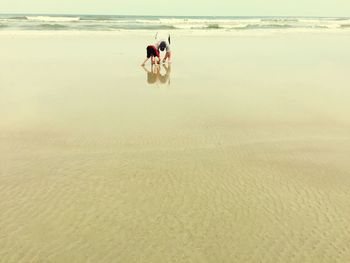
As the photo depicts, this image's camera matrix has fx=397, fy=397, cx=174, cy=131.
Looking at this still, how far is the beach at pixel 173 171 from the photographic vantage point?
10.9 ft

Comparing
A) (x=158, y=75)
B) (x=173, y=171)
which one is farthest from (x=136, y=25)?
(x=173, y=171)

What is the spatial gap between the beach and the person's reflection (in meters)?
0.47

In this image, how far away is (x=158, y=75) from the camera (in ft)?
35.8

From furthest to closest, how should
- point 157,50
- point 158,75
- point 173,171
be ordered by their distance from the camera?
point 157,50 < point 158,75 < point 173,171

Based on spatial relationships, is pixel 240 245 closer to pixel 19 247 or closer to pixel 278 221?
pixel 278 221

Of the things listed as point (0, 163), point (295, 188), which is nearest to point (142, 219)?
point (295, 188)

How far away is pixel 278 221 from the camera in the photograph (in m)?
3.67

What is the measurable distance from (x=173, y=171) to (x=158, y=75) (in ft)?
21.4

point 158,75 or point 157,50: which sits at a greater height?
point 157,50

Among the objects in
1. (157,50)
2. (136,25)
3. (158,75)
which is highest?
(157,50)

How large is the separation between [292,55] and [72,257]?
1407 centimetres

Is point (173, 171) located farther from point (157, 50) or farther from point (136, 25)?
point (136, 25)

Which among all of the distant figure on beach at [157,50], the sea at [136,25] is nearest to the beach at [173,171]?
the distant figure on beach at [157,50]

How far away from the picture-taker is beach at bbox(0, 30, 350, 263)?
3308 mm
